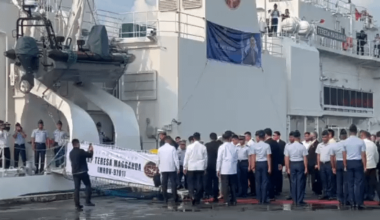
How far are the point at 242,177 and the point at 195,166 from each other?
183 cm

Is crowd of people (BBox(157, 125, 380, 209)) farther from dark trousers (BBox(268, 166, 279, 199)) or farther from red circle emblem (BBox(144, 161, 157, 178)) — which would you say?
red circle emblem (BBox(144, 161, 157, 178))

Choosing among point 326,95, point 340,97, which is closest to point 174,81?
point 326,95

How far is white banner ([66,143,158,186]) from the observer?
16.4 m

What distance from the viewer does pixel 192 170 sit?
14992 mm

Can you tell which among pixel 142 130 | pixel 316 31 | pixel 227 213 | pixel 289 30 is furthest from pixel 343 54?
pixel 227 213

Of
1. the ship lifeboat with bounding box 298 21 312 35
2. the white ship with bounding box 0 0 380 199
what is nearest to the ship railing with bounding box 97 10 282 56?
the white ship with bounding box 0 0 380 199

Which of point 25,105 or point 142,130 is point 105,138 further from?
point 25,105

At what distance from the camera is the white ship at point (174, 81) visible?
17.9 metres

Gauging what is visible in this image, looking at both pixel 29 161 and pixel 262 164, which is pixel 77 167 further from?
pixel 262 164

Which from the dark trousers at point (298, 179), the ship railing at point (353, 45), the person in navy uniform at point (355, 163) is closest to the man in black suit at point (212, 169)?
the dark trousers at point (298, 179)

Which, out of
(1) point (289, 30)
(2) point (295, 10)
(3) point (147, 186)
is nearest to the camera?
(3) point (147, 186)

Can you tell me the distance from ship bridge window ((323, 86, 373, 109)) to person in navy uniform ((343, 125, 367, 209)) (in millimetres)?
14177

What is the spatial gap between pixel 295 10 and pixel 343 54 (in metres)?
2.63

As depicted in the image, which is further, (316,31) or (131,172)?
(316,31)
